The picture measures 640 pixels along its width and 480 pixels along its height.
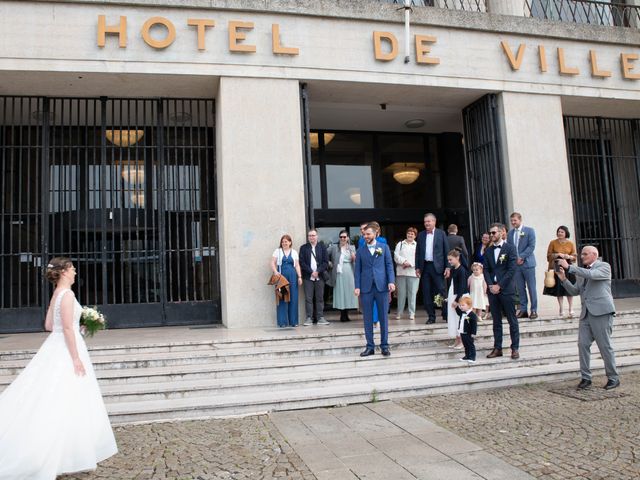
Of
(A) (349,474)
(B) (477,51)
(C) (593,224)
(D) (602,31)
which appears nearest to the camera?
(A) (349,474)

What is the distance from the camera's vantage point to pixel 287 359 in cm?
672

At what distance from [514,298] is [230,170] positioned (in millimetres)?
5220

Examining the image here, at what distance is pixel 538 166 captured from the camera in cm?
1072

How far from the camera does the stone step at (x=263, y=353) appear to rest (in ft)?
20.9

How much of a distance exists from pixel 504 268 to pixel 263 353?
3.35 meters

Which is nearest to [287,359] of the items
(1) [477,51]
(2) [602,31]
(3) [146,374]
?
(3) [146,374]

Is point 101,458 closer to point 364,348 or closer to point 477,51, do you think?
point 364,348

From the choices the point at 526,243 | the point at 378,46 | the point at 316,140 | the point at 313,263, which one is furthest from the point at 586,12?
the point at 313,263

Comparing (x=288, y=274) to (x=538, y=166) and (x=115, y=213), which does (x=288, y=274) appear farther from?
(x=538, y=166)

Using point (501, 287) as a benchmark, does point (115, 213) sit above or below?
above

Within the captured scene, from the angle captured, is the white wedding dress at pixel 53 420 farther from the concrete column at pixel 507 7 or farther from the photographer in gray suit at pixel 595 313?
the concrete column at pixel 507 7

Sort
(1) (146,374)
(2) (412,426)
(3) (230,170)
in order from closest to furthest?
(2) (412,426) → (1) (146,374) → (3) (230,170)

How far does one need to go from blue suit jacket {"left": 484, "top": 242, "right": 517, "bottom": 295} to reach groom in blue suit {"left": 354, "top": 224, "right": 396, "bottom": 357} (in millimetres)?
1357

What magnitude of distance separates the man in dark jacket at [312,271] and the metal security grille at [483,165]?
13.4 ft
